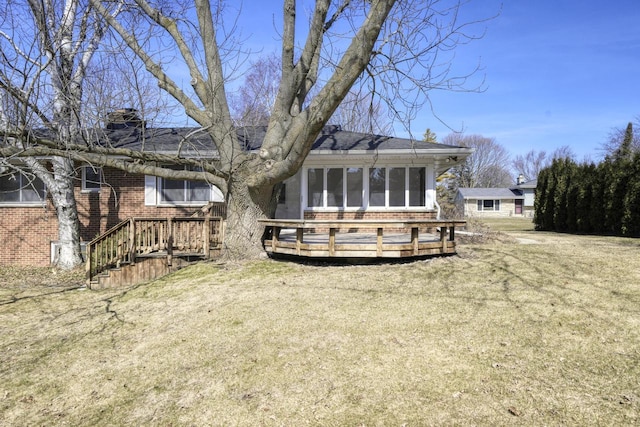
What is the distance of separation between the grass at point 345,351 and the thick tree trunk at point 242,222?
1.34 meters

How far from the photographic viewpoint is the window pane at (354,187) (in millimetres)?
13062

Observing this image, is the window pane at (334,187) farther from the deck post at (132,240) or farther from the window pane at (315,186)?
the deck post at (132,240)

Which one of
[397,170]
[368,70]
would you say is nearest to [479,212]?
[397,170]

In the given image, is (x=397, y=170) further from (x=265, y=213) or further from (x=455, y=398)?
(x=455, y=398)

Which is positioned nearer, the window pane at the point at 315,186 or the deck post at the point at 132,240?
the deck post at the point at 132,240

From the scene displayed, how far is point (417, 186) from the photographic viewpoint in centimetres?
1297

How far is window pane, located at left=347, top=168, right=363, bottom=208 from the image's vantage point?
13.1 metres

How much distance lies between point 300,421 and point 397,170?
1046 cm

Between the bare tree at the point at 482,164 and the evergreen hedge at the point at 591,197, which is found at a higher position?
the bare tree at the point at 482,164

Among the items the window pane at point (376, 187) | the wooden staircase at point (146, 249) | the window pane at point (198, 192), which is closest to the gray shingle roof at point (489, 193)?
the window pane at point (376, 187)

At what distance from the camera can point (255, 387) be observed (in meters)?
3.91

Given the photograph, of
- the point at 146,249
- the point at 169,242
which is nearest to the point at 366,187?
the point at 169,242

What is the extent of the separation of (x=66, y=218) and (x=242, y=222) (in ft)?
20.4

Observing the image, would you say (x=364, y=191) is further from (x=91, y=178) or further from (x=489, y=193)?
(x=489, y=193)
